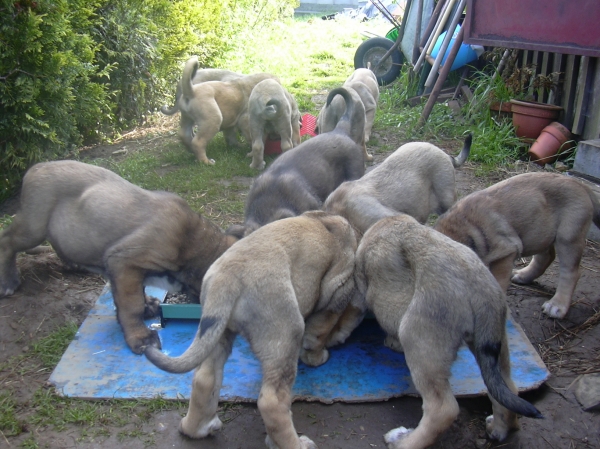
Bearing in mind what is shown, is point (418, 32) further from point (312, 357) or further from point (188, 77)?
point (312, 357)

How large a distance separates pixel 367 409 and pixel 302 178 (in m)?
2.35

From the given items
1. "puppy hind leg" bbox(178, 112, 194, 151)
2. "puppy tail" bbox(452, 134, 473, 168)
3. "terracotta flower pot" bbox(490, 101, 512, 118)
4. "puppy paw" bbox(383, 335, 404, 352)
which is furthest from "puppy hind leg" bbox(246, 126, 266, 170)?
"puppy paw" bbox(383, 335, 404, 352)

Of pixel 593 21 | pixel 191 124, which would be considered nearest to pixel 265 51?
pixel 191 124

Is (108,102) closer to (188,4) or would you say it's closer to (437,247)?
(188,4)

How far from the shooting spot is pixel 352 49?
56.0 feet

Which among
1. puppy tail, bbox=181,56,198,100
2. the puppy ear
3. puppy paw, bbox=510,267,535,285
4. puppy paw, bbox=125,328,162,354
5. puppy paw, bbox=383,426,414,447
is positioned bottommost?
puppy paw, bbox=510,267,535,285

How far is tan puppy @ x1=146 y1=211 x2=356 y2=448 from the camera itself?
3.11 m

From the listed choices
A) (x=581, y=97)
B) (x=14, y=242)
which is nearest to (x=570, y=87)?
(x=581, y=97)

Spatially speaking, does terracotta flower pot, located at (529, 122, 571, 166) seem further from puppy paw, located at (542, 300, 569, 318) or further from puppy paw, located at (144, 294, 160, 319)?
puppy paw, located at (144, 294, 160, 319)

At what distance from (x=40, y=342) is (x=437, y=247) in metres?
3.05

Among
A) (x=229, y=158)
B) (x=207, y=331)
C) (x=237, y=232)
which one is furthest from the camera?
(x=229, y=158)

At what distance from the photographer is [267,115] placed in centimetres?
757

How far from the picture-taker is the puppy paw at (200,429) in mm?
3480

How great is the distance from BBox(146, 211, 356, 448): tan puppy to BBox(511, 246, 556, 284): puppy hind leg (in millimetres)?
2370
